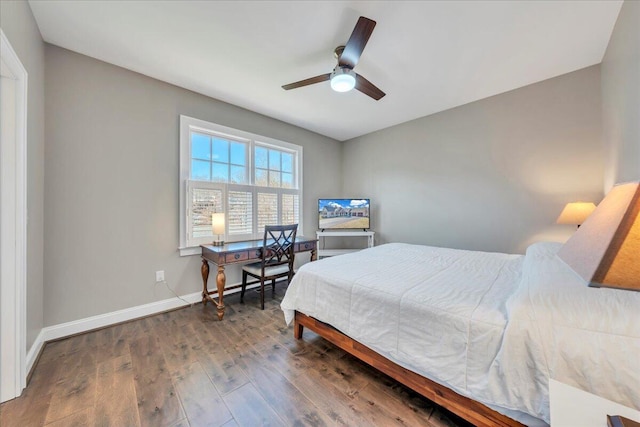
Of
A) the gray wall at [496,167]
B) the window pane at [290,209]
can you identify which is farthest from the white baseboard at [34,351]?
the gray wall at [496,167]

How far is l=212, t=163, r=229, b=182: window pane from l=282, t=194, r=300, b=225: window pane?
3.26 feet

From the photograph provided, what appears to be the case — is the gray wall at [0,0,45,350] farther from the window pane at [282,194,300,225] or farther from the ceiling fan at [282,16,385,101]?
the window pane at [282,194,300,225]

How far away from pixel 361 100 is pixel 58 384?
12.7 feet

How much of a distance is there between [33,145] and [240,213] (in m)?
1.93

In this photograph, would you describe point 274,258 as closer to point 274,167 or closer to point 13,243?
point 274,167

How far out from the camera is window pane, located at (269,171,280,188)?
12.2ft

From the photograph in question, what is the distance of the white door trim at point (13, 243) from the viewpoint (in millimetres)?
1384

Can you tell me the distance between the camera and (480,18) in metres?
1.78

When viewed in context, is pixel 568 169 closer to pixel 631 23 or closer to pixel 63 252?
pixel 631 23

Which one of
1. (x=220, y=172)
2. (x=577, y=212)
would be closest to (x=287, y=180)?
(x=220, y=172)

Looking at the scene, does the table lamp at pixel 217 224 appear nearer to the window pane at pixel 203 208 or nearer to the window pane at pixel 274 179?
the window pane at pixel 203 208

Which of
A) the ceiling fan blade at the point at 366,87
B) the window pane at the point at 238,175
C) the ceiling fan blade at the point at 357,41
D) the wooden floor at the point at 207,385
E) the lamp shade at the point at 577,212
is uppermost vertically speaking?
the ceiling fan blade at the point at 357,41

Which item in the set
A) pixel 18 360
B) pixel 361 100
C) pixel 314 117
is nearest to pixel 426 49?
pixel 361 100

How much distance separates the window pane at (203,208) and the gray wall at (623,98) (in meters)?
3.81
